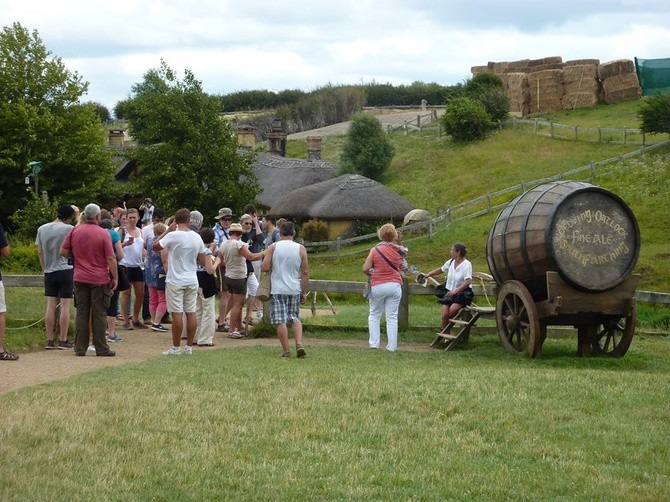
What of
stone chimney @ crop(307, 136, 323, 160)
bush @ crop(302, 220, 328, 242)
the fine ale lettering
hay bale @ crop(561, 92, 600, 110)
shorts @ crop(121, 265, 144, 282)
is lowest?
bush @ crop(302, 220, 328, 242)

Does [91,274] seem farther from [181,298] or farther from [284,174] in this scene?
[284,174]

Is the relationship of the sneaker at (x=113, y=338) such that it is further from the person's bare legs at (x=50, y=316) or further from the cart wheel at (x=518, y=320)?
the cart wheel at (x=518, y=320)

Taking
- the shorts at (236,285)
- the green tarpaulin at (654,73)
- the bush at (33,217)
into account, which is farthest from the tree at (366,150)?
the shorts at (236,285)

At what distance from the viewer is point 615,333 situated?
16266 millimetres

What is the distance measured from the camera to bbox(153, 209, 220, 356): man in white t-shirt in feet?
49.1

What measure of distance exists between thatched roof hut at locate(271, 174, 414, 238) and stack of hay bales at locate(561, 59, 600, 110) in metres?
18.4

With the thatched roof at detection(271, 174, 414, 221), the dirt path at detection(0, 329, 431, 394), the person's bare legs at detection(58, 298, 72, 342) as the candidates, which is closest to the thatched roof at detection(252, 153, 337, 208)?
the thatched roof at detection(271, 174, 414, 221)

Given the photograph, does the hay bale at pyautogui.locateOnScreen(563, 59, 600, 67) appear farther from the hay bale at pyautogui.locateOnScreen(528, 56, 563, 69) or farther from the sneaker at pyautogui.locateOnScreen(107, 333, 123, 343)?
the sneaker at pyautogui.locateOnScreen(107, 333, 123, 343)

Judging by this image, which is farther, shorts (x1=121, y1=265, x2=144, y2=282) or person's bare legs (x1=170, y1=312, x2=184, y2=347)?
shorts (x1=121, y1=265, x2=144, y2=282)

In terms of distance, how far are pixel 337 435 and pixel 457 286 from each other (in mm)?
8322

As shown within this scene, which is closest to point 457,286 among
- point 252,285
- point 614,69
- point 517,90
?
point 252,285

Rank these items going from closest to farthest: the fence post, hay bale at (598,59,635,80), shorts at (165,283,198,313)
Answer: shorts at (165,283,198,313)
the fence post
hay bale at (598,59,635,80)

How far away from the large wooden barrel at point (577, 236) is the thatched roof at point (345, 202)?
3743 cm

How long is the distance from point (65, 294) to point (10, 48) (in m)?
42.9
